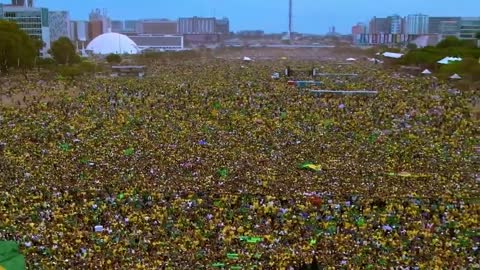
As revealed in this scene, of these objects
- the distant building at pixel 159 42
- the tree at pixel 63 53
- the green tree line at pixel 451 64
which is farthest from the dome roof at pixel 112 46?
the green tree line at pixel 451 64

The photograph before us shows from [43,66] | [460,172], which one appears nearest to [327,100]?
[460,172]

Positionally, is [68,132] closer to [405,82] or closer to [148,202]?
[148,202]

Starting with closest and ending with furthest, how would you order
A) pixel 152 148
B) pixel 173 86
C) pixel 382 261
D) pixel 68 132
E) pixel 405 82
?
pixel 382 261, pixel 152 148, pixel 68 132, pixel 173 86, pixel 405 82

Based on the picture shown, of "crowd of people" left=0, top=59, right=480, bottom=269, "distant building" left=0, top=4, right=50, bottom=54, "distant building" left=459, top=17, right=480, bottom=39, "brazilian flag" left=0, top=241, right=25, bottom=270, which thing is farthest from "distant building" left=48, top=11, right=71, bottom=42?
"brazilian flag" left=0, top=241, right=25, bottom=270

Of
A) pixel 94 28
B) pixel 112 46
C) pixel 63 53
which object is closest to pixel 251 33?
pixel 94 28

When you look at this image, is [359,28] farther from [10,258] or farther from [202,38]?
[10,258]

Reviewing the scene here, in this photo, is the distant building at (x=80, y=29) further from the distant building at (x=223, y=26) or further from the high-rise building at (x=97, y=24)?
the distant building at (x=223, y=26)

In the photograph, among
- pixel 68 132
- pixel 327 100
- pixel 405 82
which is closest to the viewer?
pixel 68 132
